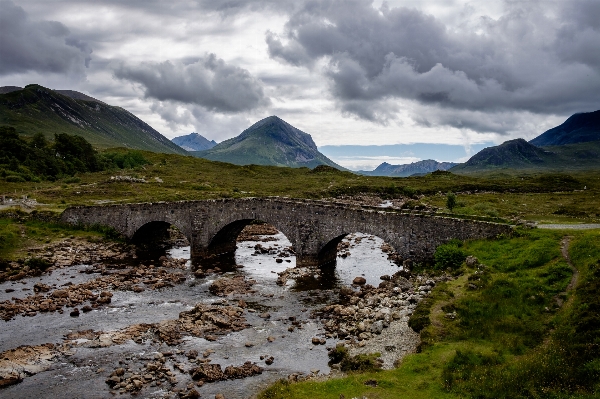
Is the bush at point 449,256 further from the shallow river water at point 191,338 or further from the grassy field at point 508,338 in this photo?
the shallow river water at point 191,338

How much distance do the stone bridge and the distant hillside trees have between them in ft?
134

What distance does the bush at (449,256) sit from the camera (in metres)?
29.4

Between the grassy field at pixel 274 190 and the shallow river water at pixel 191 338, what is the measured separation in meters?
17.9

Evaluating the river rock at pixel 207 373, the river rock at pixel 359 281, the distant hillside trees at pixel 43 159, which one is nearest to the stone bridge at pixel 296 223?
the river rock at pixel 359 281

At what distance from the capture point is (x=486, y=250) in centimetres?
2855

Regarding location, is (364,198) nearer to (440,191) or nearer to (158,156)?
(440,191)

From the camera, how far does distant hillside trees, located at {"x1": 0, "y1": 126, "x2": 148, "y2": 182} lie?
3365 inches

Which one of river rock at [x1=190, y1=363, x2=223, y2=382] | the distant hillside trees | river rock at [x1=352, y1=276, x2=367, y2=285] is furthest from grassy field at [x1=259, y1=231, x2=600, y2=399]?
the distant hillside trees

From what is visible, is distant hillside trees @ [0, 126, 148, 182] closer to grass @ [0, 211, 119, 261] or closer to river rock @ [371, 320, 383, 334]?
grass @ [0, 211, 119, 261]

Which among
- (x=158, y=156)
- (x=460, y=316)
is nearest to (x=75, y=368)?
(x=460, y=316)

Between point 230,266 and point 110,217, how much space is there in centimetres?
1860

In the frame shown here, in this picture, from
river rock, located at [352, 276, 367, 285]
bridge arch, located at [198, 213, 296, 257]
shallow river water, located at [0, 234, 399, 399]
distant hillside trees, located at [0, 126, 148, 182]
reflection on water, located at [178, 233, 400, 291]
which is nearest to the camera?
shallow river water, located at [0, 234, 399, 399]

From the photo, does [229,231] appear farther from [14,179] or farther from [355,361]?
[14,179]

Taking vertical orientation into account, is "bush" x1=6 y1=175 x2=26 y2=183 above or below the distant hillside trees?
below
